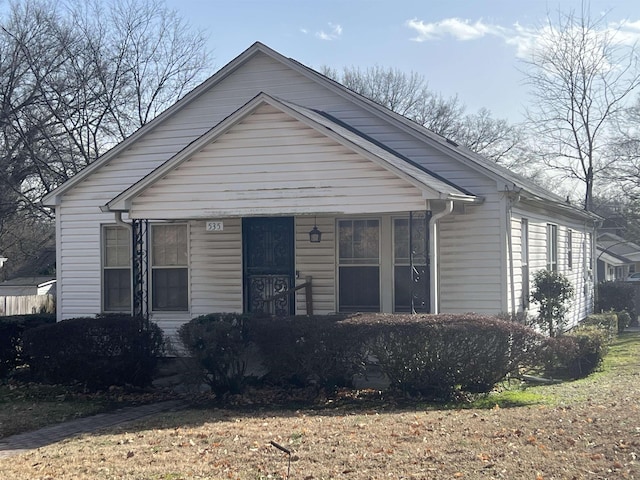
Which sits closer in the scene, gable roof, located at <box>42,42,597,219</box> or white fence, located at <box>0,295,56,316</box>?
gable roof, located at <box>42,42,597,219</box>

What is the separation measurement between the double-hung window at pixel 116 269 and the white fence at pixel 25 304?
13.7m

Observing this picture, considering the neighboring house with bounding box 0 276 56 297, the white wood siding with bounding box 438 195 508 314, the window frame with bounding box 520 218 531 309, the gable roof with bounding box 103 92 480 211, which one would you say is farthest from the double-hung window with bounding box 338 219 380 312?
the neighboring house with bounding box 0 276 56 297

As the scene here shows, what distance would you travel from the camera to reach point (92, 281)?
14836 millimetres

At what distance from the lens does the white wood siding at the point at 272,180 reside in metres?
10.9

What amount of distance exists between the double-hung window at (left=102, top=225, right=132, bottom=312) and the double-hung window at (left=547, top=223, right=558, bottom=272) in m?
9.23

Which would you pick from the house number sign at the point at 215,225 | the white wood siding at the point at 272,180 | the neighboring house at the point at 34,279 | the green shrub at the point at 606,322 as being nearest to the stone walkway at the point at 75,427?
the white wood siding at the point at 272,180

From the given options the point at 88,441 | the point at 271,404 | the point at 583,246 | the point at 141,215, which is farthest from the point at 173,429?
the point at 583,246

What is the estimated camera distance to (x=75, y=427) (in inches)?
354

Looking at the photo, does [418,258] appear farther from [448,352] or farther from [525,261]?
[448,352]

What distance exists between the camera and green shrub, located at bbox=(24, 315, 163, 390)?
36.1 feet

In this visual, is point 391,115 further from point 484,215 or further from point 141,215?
point 141,215

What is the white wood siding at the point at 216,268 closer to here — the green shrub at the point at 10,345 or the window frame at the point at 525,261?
the green shrub at the point at 10,345

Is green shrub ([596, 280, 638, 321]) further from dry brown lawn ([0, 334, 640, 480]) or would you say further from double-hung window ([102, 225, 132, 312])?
double-hung window ([102, 225, 132, 312])

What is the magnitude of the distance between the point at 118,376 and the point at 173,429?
10.3 ft
